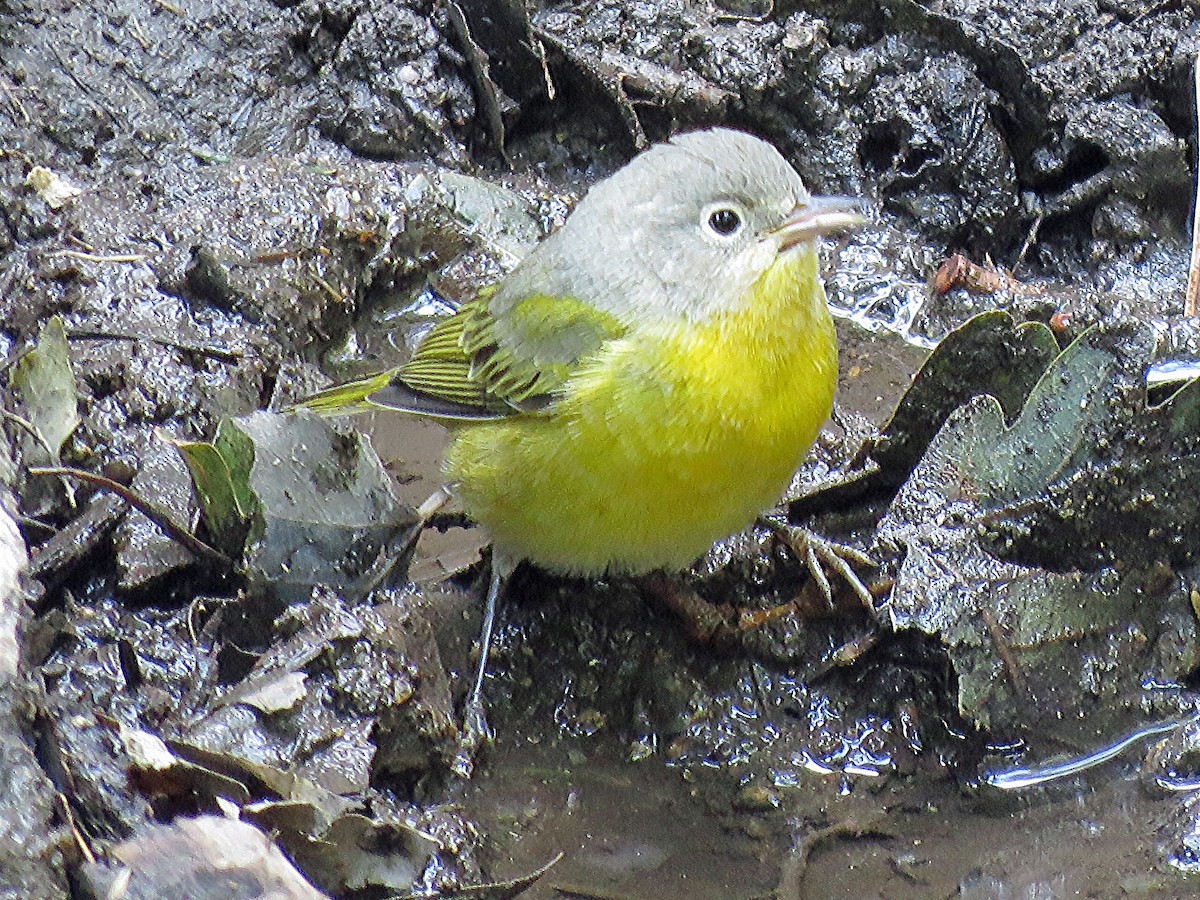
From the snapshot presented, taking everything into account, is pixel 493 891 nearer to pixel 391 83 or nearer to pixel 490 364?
pixel 490 364

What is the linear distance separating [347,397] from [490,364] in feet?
2.03

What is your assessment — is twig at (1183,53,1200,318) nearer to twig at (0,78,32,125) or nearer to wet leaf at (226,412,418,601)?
wet leaf at (226,412,418,601)

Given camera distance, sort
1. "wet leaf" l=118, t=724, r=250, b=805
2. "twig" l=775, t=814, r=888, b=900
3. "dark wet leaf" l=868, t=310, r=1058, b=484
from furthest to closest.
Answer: "dark wet leaf" l=868, t=310, r=1058, b=484, "twig" l=775, t=814, r=888, b=900, "wet leaf" l=118, t=724, r=250, b=805

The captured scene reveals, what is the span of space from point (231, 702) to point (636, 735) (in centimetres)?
121

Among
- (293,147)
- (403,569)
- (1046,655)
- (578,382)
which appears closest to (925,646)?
(1046,655)

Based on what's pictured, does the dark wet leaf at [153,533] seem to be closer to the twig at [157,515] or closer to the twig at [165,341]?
the twig at [157,515]

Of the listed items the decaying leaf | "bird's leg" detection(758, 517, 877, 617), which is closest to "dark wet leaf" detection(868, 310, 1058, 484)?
"bird's leg" detection(758, 517, 877, 617)

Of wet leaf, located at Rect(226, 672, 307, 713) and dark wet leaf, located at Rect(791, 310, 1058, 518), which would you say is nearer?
wet leaf, located at Rect(226, 672, 307, 713)

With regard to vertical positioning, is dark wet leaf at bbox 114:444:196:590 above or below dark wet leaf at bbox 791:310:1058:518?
below

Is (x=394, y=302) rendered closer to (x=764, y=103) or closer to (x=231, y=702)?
(x=764, y=103)

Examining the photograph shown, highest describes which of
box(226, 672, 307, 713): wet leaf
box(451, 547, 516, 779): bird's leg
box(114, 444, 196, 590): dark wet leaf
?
box(226, 672, 307, 713): wet leaf

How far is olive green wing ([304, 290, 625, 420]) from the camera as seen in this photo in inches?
168

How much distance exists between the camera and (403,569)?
4629mm

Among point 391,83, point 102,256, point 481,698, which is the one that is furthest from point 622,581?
point 391,83
